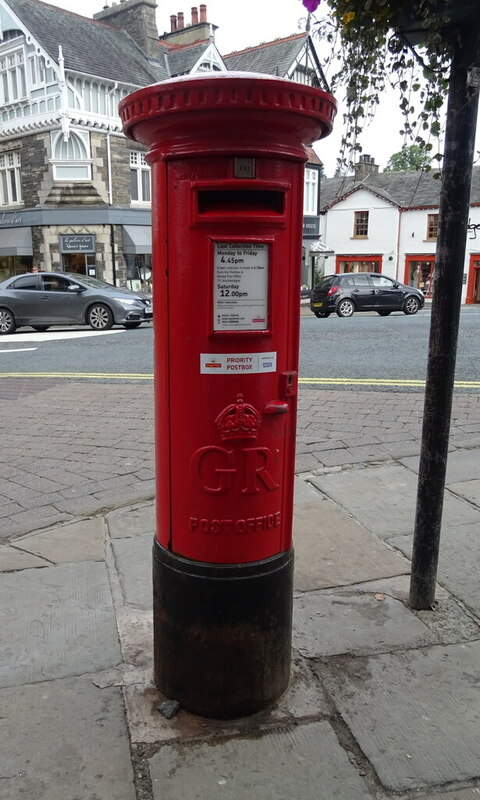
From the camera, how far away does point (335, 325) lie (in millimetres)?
15188

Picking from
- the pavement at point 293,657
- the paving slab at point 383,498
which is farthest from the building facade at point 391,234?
the pavement at point 293,657

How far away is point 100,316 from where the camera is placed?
15578mm

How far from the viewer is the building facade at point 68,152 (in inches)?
938

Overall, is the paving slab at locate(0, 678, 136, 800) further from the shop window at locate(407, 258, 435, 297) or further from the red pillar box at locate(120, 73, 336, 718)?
the shop window at locate(407, 258, 435, 297)

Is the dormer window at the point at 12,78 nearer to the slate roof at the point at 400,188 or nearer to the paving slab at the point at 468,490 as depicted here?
the slate roof at the point at 400,188

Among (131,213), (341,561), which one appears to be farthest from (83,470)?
(131,213)

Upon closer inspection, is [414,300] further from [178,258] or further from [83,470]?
[178,258]

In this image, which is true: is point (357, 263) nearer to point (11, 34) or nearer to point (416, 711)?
point (11, 34)

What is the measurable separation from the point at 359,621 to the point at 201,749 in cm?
98

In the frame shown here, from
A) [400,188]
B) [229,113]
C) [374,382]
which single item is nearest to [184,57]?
[400,188]

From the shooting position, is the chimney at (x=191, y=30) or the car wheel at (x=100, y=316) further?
the chimney at (x=191, y=30)

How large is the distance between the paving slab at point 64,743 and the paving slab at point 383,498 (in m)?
1.95

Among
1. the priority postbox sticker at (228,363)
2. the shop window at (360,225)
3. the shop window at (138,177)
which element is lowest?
the priority postbox sticker at (228,363)

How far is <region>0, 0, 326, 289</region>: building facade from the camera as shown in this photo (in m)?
23.8
